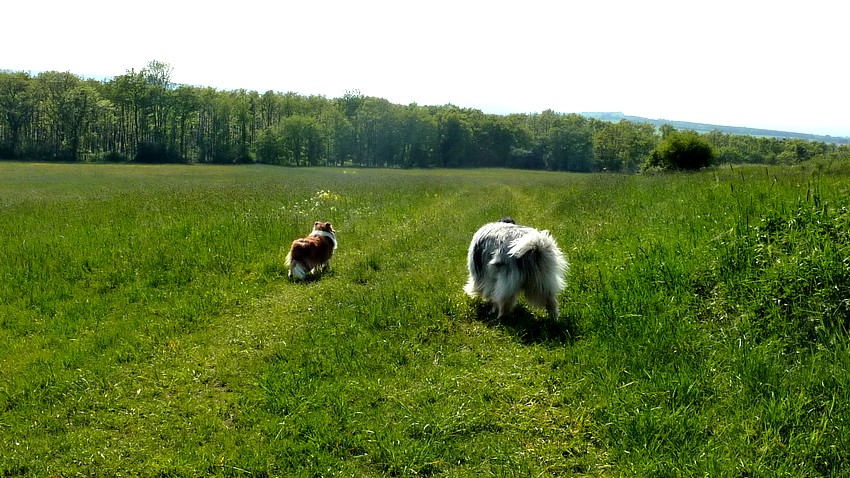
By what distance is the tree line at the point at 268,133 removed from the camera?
74.6m

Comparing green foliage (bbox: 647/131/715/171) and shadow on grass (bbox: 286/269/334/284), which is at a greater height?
green foliage (bbox: 647/131/715/171)

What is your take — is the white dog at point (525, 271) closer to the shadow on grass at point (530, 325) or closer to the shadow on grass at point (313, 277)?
the shadow on grass at point (530, 325)

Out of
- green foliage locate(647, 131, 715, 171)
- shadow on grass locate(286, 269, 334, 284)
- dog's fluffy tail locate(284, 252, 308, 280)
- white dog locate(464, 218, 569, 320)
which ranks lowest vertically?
shadow on grass locate(286, 269, 334, 284)

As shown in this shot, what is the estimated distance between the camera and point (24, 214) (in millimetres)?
15969

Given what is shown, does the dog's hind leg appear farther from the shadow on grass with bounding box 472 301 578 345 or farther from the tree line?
the tree line

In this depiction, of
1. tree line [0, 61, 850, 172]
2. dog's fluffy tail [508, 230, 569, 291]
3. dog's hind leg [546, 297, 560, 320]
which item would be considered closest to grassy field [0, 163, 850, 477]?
dog's hind leg [546, 297, 560, 320]

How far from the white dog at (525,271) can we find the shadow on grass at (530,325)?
0.45 feet

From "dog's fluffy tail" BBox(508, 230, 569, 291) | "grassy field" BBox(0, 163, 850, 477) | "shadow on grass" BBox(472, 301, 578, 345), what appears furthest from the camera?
"dog's fluffy tail" BBox(508, 230, 569, 291)

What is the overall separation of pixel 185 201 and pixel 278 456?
16.3 meters

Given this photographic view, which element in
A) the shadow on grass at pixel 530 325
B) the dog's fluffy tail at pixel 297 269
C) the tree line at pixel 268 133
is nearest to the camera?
the shadow on grass at pixel 530 325

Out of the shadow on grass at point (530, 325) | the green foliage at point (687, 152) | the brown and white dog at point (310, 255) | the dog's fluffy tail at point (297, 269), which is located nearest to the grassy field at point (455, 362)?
the shadow on grass at point (530, 325)

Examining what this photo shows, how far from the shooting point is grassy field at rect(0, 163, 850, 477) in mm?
3768

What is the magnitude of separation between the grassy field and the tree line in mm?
74153

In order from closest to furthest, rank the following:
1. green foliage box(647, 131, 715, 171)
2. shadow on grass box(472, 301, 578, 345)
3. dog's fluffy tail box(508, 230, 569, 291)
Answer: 1. shadow on grass box(472, 301, 578, 345)
2. dog's fluffy tail box(508, 230, 569, 291)
3. green foliage box(647, 131, 715, 171)
